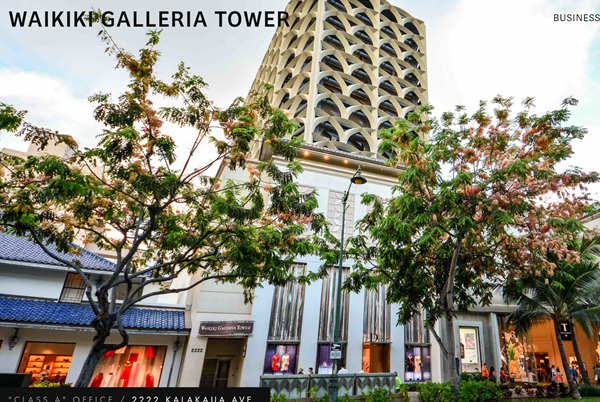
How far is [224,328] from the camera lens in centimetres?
1647

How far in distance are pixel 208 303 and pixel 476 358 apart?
16.7 m

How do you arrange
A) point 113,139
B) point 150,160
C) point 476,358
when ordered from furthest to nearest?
1. point 476,358
2. point 150,160
3. point 113,139

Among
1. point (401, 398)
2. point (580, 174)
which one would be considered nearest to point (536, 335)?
point (401, 398)

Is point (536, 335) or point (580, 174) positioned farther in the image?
point (536, 335)

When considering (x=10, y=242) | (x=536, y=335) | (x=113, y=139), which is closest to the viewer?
(x=113, y=139)

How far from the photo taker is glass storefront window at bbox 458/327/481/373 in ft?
63.9

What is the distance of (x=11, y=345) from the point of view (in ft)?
46.9

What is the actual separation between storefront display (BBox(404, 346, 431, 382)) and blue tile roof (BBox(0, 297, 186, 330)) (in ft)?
42.7

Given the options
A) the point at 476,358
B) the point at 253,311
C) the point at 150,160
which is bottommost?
the point at 476,358

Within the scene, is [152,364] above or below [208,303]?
below

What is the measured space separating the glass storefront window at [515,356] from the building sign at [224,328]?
52.7 feet

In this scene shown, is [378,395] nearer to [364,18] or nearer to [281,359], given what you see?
[281,359]

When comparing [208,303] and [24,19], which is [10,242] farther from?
[24,19]

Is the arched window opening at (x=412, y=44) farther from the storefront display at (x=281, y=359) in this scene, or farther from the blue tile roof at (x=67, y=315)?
the blue tile roof at (x=67, y=315)
